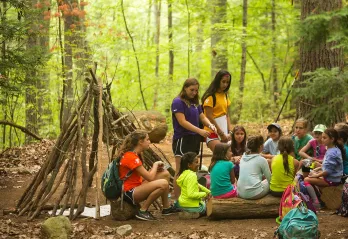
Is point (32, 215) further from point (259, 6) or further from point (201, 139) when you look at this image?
A: point (259, 6)

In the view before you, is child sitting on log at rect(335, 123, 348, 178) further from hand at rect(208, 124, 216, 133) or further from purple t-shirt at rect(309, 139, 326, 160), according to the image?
hand at rect(208, 124, 216, 133)

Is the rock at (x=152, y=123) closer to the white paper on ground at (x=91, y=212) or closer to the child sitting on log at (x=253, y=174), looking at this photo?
the white paper on ground at (x=91, y=212)

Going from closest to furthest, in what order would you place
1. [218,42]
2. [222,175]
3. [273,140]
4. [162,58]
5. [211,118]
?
[222,175] → [211,118] → [273,140] → [218,42] → [162,58]

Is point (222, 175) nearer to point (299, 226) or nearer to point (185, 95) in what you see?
point (185, 95)

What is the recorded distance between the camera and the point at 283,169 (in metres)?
5.77

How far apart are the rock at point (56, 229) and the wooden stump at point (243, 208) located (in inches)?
67.1

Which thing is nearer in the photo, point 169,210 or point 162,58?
point 169,210

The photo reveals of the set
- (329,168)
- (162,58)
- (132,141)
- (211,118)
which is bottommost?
(329,168)

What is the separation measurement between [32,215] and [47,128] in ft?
27.0

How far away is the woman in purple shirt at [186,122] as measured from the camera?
623 cm

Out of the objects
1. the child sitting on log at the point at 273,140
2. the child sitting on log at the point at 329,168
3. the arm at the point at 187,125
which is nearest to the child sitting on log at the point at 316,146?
the child sitting on log at the point at 273,140

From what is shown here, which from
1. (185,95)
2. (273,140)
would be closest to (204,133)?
(185,95)

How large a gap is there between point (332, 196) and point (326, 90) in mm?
1485

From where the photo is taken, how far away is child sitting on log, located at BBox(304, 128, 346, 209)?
5.96 metres
